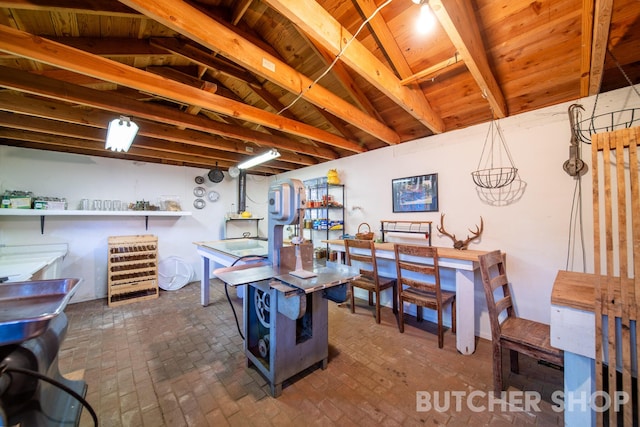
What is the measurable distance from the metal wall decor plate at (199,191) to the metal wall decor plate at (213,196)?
102 millimetres

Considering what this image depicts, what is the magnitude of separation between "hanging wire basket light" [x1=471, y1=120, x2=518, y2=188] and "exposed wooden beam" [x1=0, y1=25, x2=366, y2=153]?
2239 mm

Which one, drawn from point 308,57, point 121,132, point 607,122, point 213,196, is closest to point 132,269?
point 213,196

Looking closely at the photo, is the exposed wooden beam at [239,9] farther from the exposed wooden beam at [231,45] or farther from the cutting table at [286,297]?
the cutting table at [286,297]

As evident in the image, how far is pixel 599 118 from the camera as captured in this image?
2016 mm

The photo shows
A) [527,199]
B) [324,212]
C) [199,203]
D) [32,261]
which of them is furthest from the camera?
[199,203]

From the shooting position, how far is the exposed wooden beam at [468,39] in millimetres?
1395

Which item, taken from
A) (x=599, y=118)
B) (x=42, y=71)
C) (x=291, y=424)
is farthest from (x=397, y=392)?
(x=42, y=71)

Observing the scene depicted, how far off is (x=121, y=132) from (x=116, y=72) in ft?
3.62

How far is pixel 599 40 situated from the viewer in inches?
58.0

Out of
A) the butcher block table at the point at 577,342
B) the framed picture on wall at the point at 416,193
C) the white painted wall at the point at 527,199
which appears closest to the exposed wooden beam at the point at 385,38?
the white painted wall at the point at 527,199

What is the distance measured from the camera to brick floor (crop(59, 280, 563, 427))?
1548 millimetres

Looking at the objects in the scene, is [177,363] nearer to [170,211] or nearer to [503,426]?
[503,426]

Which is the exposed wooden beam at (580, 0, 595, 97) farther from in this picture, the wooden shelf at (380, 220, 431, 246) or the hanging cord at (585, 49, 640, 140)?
the wooden shelf at (380, 220, 431, 246)

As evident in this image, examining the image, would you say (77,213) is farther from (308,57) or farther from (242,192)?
(308,57)
